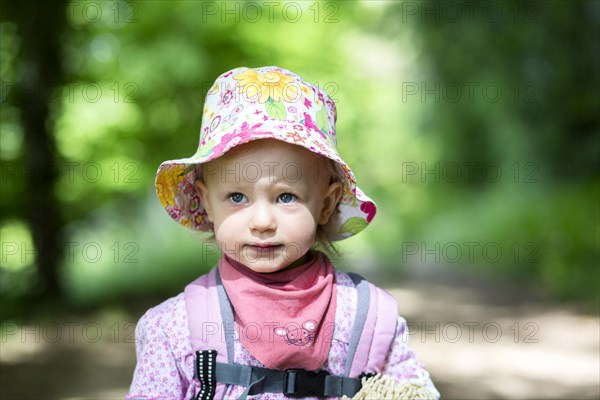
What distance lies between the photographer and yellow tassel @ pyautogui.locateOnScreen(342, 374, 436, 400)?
7.14ft

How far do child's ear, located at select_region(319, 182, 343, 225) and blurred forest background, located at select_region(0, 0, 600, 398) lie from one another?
6.16ft

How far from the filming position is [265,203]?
2.31 m

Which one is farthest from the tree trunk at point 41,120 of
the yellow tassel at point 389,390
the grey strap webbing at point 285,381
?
the yellow tassel at point 389,390

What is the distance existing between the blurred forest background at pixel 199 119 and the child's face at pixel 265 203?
2132 millimetres

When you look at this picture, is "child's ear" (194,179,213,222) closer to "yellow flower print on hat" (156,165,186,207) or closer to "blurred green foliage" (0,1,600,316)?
"yellow flower print on hat" (156,165,186,207)

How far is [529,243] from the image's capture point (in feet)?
39.0

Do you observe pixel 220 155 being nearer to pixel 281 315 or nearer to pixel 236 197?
pixel 236 197

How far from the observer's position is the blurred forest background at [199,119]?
7.83m

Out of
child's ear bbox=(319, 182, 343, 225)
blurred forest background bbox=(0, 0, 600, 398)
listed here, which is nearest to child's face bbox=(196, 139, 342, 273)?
child's ear bbox=(319, 182, 343, 225)

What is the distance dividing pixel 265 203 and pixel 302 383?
1.85 ft

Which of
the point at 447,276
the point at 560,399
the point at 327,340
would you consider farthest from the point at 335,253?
the point at 447,276

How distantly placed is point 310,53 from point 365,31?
157 inches

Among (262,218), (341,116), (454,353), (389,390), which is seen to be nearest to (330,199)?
(262,218)

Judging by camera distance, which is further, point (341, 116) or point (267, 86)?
point (341, 116)
